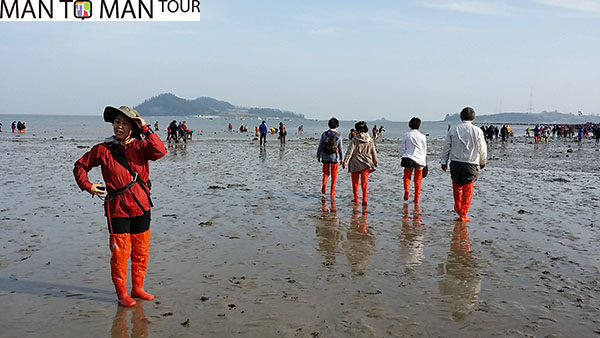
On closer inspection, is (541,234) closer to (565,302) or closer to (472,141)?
(472,141)

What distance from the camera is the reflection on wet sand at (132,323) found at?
379cm

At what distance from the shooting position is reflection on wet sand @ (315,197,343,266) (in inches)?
241

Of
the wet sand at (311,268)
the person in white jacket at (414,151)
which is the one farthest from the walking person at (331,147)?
the person in white jacket at (414,151)

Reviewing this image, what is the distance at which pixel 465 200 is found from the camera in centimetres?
788

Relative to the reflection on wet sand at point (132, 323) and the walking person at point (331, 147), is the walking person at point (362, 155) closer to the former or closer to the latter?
the walking person at point (331, 147)

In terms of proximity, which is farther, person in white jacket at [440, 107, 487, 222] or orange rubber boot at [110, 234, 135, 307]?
person in white jacket at [440, 107, 487, 222]

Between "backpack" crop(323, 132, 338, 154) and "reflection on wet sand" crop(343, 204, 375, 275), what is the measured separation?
2.05m

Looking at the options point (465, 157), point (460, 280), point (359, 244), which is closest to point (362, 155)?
point (465, 157)

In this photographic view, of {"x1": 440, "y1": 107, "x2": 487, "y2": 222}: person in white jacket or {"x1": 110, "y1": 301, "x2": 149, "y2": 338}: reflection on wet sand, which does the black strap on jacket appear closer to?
{"x1": 110, "y1": 301, "x2": 149, "y2": 338}: reflection on wet sand

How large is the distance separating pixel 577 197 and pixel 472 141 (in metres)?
4.80

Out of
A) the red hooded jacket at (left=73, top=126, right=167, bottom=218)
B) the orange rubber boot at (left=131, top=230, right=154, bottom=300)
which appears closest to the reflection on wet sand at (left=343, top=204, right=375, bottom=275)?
the orange rubber boot at (left=131, top=230, right=154, bottom=300)

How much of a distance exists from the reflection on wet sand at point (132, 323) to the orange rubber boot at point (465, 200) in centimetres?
561

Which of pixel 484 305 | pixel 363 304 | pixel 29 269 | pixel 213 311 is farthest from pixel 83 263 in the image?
pixel 484 305

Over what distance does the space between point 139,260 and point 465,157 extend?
5668 millimetres
